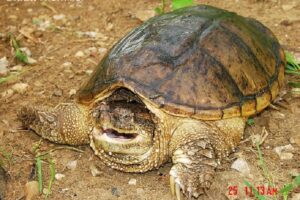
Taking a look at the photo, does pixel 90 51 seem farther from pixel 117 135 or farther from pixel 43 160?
pixel 117 135

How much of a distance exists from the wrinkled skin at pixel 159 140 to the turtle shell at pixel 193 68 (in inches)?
4.3

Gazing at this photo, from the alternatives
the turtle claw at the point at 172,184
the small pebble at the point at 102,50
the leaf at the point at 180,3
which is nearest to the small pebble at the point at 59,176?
the turtle claw at the point at 172,184

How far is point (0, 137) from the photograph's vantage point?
3.32m

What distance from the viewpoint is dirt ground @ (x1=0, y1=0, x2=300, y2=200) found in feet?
9.55

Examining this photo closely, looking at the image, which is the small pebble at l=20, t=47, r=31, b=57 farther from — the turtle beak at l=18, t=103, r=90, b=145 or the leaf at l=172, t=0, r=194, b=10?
the leaf at l=172, t=0, r=194, b=10

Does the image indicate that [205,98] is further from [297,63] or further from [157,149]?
[297,63]

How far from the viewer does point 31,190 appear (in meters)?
2.88

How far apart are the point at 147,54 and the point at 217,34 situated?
1.63 feet

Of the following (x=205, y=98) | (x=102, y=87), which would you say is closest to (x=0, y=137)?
(x=102, y=87)

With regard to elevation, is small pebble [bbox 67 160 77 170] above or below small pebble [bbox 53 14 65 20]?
below

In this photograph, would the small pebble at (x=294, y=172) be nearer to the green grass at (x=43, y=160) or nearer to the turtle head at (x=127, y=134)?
the turtle head at (x=127, y=134)

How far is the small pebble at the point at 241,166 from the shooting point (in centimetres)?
296

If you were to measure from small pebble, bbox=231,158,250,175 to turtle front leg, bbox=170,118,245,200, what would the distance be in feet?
0.28
